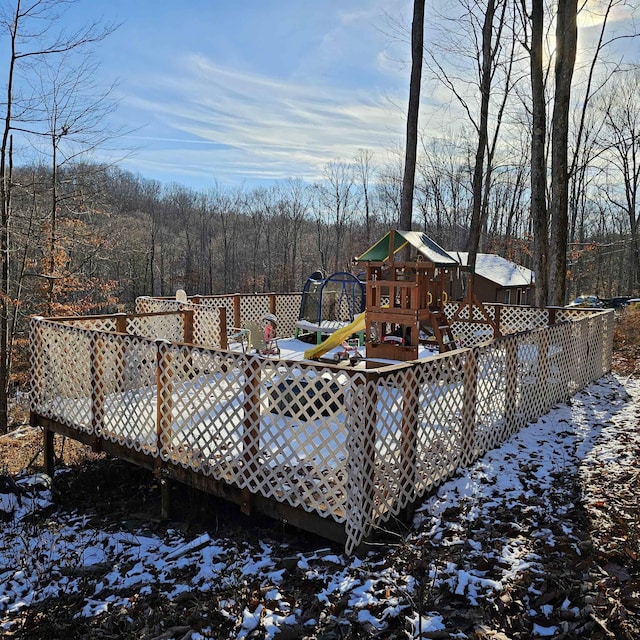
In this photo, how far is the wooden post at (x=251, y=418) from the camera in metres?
3.92

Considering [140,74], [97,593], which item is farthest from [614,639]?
[140,74]

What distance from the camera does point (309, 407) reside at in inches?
177

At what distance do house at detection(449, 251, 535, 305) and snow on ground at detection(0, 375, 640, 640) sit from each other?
18.4 m

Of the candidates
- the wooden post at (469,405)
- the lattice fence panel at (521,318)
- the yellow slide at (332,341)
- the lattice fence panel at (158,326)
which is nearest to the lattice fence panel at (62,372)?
the lattice fence panel at (158,326)

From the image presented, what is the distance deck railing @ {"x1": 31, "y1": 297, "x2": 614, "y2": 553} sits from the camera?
11.3 ft

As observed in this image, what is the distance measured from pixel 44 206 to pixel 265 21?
10968 millimetres

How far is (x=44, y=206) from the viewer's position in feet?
57.9

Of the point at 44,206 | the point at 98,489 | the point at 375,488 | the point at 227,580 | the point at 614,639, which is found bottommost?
the point at 98,489

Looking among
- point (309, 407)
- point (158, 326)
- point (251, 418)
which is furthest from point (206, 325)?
point (251, 418)

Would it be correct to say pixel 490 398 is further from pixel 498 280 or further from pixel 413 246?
pixel 498 280

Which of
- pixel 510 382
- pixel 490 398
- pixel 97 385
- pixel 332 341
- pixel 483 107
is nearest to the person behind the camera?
pixel 490 398

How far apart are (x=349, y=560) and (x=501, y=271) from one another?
2260cm

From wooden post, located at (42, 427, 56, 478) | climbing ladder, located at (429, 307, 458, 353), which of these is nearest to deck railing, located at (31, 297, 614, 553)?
wooden post, located at (42, 427, 56, 478)

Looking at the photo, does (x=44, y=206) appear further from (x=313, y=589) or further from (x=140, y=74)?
(x=313, y=589)
